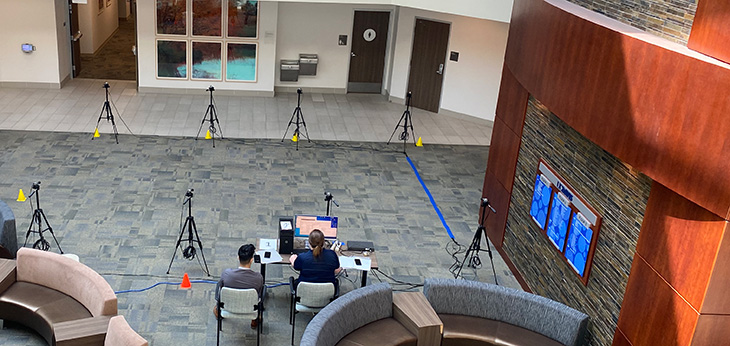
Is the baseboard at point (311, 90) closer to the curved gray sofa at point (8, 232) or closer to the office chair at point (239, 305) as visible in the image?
the curved gray sofa at point (8, 232)

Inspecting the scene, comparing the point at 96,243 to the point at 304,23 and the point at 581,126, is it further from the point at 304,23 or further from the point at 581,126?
the point at 304,23

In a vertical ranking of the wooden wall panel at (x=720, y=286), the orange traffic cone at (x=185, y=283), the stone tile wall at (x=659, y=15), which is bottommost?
the orange traffic cone at (x=185, y=283)

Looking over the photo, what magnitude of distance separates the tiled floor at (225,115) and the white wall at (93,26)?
111 inches

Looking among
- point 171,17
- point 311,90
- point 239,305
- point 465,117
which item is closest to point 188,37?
point 171,17

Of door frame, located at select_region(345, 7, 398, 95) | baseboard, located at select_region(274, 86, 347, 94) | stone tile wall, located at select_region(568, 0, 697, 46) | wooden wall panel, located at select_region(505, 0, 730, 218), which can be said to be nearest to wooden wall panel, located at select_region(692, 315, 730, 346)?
wooden wall panel, located at select_region(505, 0, 730, 218)

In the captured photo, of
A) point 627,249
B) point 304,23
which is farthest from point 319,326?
point 304,23

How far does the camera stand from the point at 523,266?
10117mm

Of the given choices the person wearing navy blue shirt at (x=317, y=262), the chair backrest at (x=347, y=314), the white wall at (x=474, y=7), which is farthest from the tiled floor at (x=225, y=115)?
the chair backrest at (x=347, y=314)

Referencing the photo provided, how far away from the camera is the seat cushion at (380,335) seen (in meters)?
7.77

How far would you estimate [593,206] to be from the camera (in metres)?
8.10

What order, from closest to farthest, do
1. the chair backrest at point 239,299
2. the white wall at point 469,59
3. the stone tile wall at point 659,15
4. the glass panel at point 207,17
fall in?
the stone tile wall at point 659,15 < the chair backrest at point 239,299 < the white wall at point 469,59 < the glass panel at point 207,17

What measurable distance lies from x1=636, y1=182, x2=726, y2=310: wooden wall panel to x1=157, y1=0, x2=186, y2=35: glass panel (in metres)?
12.9

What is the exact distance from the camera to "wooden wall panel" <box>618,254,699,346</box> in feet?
20.8

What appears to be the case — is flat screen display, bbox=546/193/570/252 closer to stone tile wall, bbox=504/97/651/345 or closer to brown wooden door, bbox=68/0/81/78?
stone tile wall, bbox=504/97/651/345
